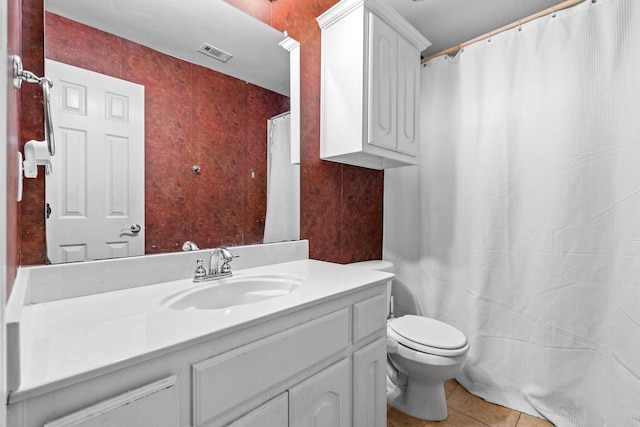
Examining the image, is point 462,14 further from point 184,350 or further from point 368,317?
point 184,350

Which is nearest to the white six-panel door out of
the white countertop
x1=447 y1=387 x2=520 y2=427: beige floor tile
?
the white countertop

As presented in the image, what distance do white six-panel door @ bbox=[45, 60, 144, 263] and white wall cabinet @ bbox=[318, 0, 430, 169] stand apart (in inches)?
34.6

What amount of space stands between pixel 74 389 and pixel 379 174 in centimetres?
192

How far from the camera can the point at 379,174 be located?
7.01ft

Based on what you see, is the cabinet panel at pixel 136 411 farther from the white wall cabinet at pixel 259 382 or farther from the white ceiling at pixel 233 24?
the white ceiling at pixel 233 24

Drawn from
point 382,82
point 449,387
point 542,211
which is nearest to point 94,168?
point 382,82

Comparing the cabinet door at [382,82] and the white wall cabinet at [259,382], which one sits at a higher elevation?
the cabinet door at [382,82]

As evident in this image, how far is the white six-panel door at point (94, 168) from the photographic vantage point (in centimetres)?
90

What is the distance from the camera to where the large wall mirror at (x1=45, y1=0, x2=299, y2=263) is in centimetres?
92

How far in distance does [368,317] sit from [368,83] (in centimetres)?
105

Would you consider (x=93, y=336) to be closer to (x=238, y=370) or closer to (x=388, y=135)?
(x=238, y=370)

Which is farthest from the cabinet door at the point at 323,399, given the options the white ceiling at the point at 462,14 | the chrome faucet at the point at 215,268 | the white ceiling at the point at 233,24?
the white ceiling at the point at 462,14

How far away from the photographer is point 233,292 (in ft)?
3.65

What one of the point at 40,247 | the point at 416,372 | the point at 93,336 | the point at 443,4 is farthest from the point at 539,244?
the point at 40,247
